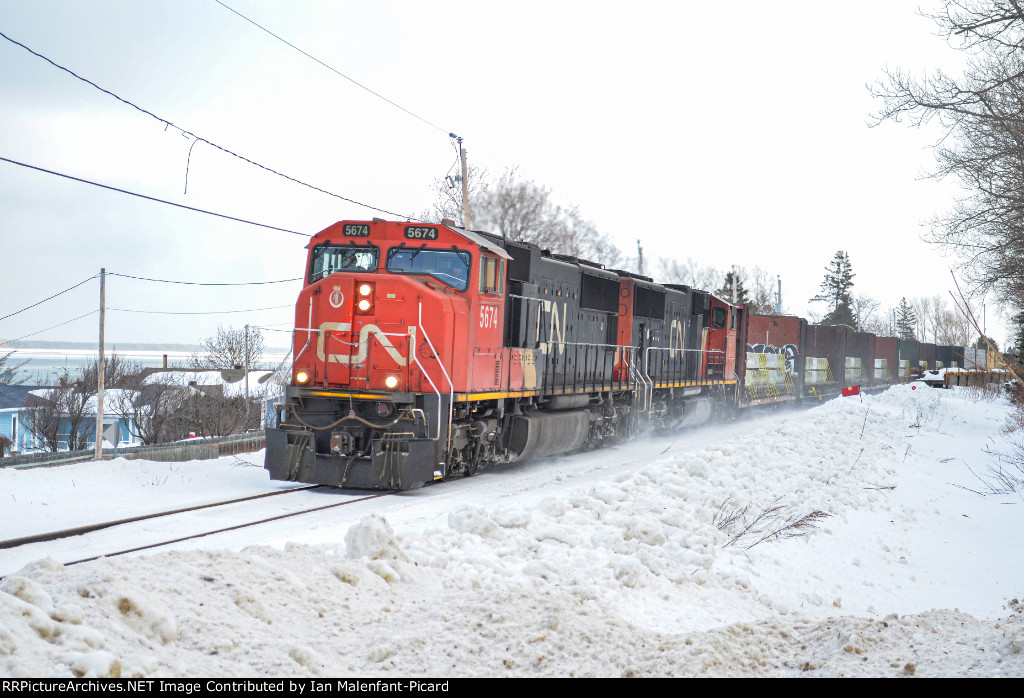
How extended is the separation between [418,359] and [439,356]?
31cm

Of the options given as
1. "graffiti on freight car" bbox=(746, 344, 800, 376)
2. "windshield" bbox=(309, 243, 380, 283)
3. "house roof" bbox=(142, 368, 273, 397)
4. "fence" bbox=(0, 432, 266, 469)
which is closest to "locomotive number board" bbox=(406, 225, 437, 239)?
"windshield" bbox=(309, 243, 380, 283)

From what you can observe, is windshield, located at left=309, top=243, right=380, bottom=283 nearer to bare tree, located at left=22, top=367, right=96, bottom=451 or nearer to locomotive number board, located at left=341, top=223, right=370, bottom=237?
locomotive number board, located at left=341, top=223, right=370, bottom=237

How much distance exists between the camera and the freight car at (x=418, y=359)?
10812 mm

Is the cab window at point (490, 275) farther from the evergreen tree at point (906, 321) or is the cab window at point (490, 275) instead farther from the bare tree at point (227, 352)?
the evergreen tree at point (906, 321)

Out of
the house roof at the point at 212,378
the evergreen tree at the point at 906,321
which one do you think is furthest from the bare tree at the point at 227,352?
the evergreen tree at the point at 906,321

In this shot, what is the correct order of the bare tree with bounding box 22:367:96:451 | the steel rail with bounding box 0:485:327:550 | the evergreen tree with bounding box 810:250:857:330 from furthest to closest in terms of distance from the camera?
the evergreen tree with bounding box 810:250:857:330
the bare tree with bounding box 22:367:96:451
the steel rail with bounding box 0:485:327:550

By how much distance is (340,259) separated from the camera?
11.9m

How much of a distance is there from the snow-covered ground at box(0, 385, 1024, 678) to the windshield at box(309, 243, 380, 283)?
129 inches

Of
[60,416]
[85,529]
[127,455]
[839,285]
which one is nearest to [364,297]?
[85,529]

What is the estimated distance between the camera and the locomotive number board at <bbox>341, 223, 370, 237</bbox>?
1180 centimetres

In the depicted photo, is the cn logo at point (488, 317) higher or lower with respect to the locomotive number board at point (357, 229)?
lower

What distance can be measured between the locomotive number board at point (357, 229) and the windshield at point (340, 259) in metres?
0.18

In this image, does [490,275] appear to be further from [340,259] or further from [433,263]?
[340,259]

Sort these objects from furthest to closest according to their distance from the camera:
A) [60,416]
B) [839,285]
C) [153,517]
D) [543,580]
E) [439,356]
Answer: [839,285]
[60,416]
[439,356]
[153,517]
[543,580]
